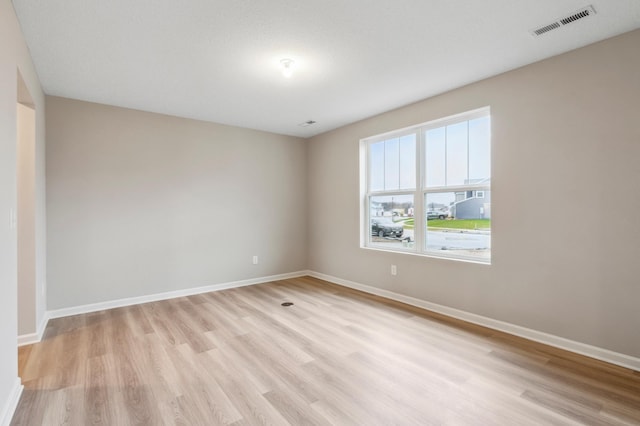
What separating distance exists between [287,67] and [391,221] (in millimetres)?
2524

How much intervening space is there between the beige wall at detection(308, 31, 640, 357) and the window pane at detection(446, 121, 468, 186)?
0.24 m

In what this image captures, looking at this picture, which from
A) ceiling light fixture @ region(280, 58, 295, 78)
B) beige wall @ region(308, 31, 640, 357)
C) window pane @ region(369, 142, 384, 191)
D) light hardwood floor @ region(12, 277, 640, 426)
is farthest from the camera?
window pane @ region(369, 142, 384, 191)

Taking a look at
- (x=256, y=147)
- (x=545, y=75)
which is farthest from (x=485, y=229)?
(x=256, y=147)

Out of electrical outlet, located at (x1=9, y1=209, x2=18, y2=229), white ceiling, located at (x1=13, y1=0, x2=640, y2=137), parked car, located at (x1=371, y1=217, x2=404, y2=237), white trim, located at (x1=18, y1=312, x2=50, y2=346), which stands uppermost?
white ceiling, located at (x1=13, y1=0, x2=640, y2=137)

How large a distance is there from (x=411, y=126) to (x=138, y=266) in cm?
406

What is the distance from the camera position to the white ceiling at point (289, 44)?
207 cm

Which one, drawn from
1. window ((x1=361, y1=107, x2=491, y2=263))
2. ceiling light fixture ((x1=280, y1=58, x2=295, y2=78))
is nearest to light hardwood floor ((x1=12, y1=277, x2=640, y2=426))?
window ((x1=361, y1=107, x2=491, y2=263))

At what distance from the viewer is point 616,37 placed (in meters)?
2.39

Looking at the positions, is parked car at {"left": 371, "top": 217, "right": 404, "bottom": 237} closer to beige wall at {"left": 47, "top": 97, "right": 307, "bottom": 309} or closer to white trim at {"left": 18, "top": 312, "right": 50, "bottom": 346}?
beige wall at {"left": 47, "top": 97, "right": 307, "bottom": 309}

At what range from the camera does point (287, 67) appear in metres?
2.82

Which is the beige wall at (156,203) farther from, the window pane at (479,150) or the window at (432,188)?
the window pane at (479,150)

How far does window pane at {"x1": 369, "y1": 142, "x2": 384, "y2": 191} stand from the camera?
14.8 ft

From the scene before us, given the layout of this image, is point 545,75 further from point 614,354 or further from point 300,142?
point 300,142

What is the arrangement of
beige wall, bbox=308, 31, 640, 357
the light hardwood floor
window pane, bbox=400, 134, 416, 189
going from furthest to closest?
1. window pane, bbox=400, 134, 416, 189
2. beige wall, bbox=308, 31, 640, 357
3. the light hardwood floor
